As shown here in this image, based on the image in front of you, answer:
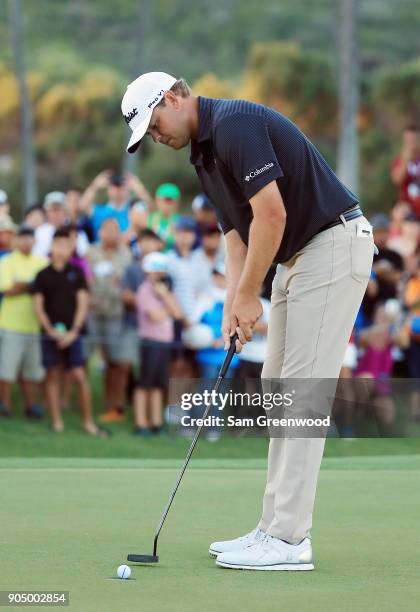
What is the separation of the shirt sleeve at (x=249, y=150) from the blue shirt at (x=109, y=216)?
8.53 m

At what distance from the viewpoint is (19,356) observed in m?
11.8

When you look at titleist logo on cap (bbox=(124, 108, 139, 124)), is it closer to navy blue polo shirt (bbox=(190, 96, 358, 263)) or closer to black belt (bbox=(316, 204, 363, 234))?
navy blue polo shirt (bbox=(190, 96, 358, 263))

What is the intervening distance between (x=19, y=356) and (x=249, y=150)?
729 cm

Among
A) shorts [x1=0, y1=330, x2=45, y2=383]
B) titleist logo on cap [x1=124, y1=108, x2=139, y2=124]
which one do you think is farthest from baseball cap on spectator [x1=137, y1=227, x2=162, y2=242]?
titleist logo on cap [x1=124, y1=108, x2=139, y2=124]

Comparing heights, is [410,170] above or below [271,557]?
above

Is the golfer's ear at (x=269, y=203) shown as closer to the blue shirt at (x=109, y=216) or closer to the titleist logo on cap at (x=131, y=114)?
the titleist logo on cap at (x=131, y=114)

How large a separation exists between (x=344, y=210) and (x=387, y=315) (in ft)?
24.7

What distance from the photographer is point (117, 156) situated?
3578 centimetres

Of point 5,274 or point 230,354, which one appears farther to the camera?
point 5,274

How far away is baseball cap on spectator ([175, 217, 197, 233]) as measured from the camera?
12625mm

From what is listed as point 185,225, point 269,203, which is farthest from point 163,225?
point 269,203

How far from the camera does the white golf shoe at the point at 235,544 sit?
198 inches

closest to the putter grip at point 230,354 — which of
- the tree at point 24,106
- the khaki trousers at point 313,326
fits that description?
the khaki trousers at point 313,326

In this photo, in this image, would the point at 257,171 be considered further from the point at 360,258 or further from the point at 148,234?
the point at 148,234
